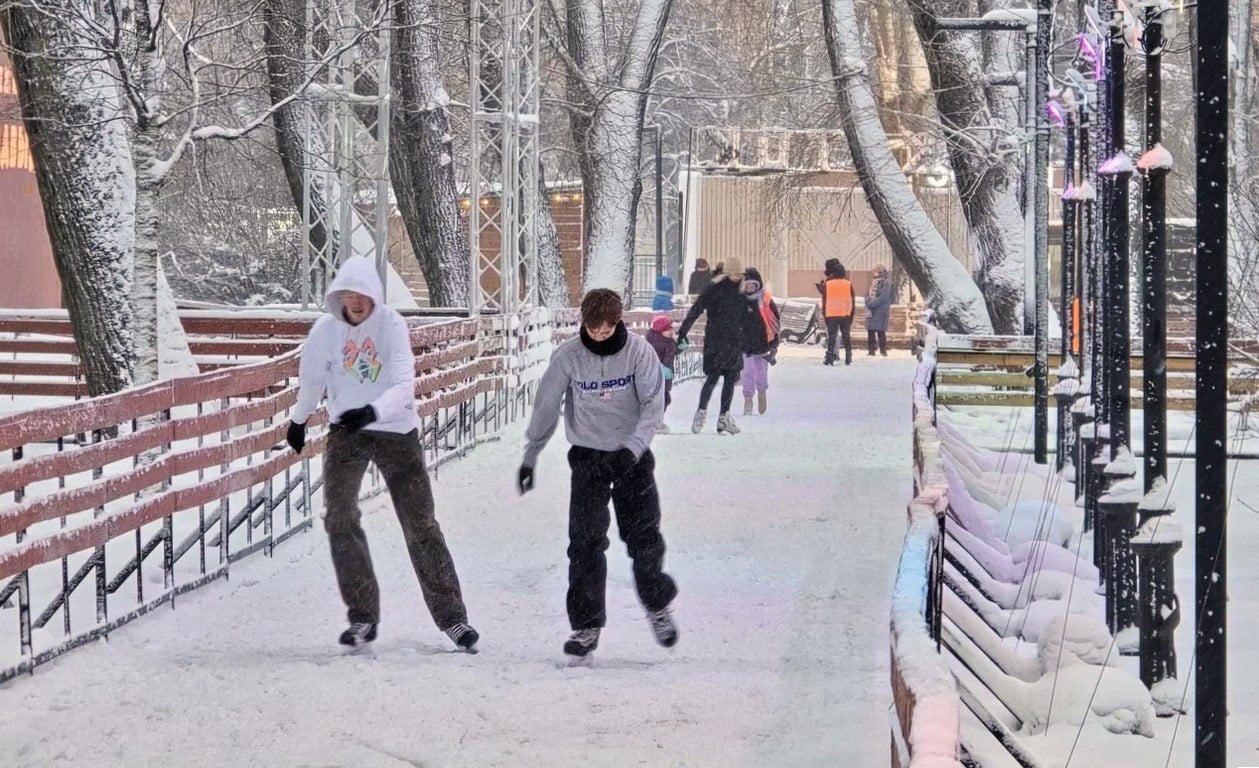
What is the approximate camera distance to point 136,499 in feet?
31.8

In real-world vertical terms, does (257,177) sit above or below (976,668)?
above

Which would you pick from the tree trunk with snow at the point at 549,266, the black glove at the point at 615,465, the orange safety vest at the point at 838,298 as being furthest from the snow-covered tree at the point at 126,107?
the orange safety vest at the point at 838,298

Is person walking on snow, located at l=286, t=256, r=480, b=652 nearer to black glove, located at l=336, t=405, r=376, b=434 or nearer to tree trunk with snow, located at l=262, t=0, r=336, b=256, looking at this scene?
black glove, located at l=336, t=405, r=376, b=434

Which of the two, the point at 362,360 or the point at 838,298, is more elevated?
the point at 362,360

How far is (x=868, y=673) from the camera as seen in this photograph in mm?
8125

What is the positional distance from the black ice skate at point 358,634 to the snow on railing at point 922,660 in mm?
3315

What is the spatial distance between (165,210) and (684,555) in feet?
126

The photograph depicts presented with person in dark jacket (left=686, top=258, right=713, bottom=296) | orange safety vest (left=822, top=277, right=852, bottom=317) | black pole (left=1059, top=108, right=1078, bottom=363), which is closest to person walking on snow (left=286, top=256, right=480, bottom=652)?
black pole (left=1059, top=108, right=1078, bottom=363)

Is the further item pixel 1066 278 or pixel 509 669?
pixel 1066 278

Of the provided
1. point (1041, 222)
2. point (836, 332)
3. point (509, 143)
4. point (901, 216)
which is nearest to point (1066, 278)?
point (1041, 222)

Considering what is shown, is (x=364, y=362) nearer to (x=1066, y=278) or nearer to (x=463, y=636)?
(x=463, y=636)

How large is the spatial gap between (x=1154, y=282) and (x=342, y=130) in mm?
15993

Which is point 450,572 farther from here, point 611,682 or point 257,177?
point 257,177

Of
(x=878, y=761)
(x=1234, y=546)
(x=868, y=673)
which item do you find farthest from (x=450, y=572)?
(x=1234, y=546)
